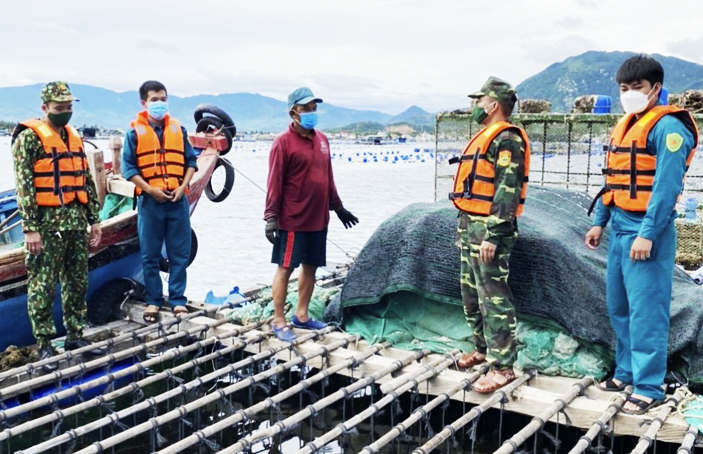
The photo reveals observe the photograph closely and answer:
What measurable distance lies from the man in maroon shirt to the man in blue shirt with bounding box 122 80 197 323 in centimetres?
122

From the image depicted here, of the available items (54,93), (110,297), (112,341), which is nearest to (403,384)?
(112,341)

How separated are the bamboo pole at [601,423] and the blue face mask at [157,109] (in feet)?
13.2

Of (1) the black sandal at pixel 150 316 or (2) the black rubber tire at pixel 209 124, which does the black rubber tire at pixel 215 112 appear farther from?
(1) the black sandal at pixel 150 316

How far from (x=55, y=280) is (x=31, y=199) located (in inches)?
25.4

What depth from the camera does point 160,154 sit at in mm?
5715

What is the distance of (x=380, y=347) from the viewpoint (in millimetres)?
4957

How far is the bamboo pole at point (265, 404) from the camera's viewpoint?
11.5 feet

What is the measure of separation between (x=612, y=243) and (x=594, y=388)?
93cm

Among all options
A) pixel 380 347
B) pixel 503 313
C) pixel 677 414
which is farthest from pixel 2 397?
pixel 677 414

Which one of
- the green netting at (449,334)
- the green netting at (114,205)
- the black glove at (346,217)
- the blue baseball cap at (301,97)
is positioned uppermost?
the blue baseball cap at (301,97)

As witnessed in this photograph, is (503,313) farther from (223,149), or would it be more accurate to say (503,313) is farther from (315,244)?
(223,149)

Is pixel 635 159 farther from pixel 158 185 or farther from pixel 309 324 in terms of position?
pixel 158 185

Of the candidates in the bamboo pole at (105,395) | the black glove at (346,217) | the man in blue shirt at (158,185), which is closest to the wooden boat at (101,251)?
the man in blue shirt at (158,185)

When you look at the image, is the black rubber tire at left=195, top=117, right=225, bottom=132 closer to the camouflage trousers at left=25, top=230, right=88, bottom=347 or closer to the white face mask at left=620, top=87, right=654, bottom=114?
the camouflage trousers at left=25, top=230, right=88, bottom=347
